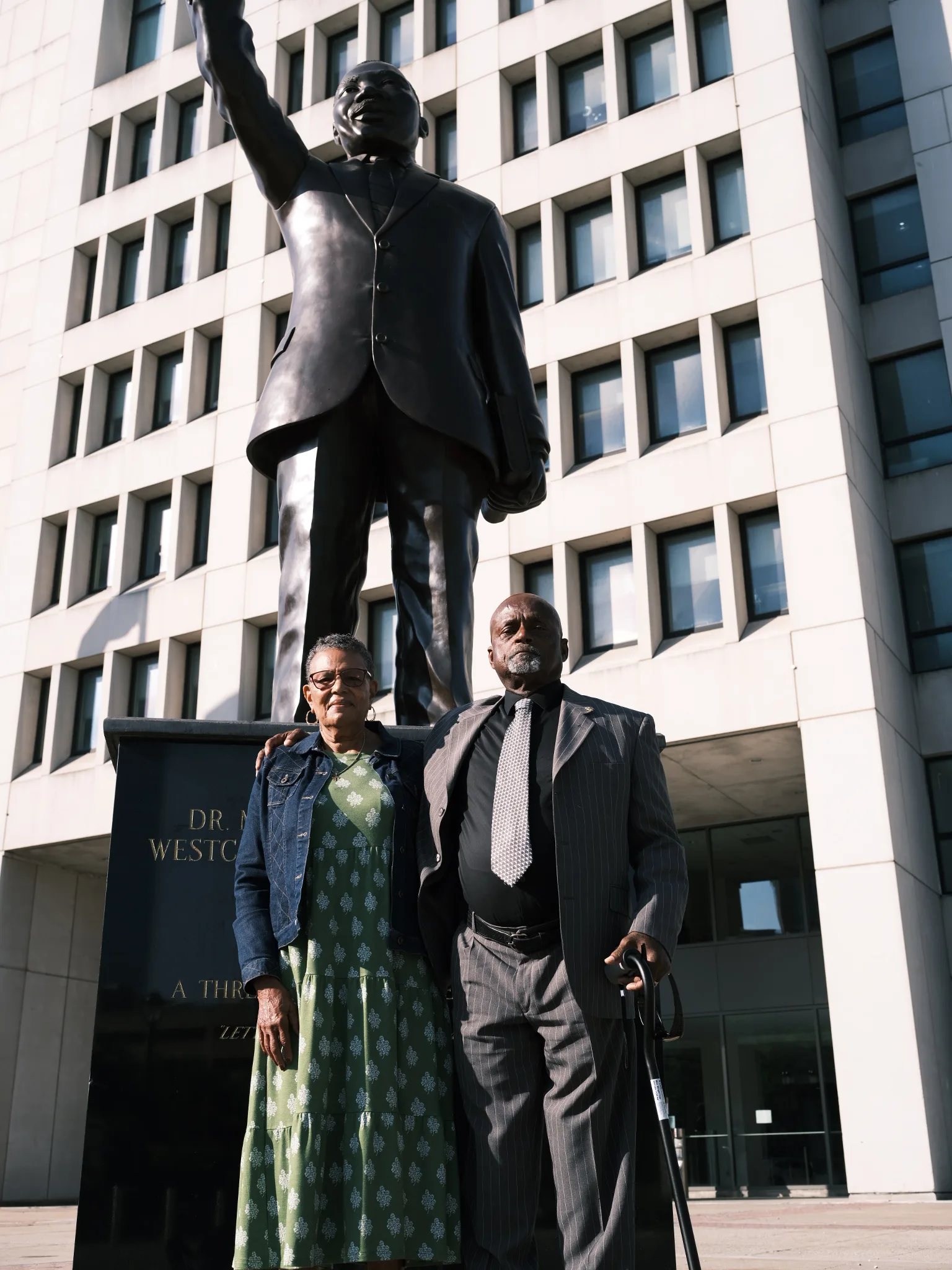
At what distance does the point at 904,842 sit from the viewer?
17.0m

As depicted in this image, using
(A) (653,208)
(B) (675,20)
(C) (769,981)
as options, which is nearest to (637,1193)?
(C) (769,981)

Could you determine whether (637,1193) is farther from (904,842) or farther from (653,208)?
(653,208)

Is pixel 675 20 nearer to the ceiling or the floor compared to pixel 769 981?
nearer to the ceiling

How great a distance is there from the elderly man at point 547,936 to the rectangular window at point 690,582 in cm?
1610

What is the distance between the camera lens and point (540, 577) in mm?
21031

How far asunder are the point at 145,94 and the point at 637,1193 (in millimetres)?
28983

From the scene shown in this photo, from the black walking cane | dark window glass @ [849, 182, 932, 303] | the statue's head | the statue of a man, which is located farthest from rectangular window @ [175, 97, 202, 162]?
the black walking cane

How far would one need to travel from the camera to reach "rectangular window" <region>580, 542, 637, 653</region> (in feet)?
65.8

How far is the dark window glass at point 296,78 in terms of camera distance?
26547 mm

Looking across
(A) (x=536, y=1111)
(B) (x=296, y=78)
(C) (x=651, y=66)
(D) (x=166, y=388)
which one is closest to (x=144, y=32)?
(B) (x=296, y=78)

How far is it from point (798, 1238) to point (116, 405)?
2298 centimetres

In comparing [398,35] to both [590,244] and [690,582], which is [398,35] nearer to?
[590,244]

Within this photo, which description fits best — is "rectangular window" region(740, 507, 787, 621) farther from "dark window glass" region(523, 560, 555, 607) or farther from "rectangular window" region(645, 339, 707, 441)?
"dark window glass" region(523, 560, 555, 607)

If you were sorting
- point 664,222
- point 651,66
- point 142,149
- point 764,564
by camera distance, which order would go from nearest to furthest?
point 764,564 < point 664,222 < point 651,66 < point 142,149
